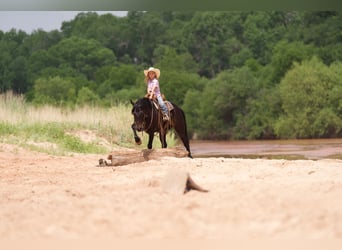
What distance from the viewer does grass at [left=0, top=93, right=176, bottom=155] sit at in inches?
630

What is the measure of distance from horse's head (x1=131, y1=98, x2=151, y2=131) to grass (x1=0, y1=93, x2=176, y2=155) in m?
2.74

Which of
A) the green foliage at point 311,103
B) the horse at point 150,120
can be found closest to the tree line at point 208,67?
the green foliage at point 311,103

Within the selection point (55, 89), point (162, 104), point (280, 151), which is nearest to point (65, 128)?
point (280, 151)

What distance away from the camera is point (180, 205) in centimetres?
581

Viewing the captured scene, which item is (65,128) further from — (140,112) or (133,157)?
(133,157)

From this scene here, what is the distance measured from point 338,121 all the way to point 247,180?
3043cm

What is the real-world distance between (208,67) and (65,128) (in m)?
42.8

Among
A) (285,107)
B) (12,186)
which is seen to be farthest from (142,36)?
(12,186)

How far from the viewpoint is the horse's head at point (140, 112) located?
12.0m

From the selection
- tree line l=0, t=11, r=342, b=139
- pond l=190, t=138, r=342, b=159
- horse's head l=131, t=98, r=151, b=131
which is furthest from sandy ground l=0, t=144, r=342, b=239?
tree line l=0, t=11, r=342, b=139

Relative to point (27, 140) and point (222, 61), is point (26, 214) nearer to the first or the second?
point (27, 140)

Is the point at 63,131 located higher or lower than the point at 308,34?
lower

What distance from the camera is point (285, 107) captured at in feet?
131

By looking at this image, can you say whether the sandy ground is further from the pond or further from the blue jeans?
the pond
